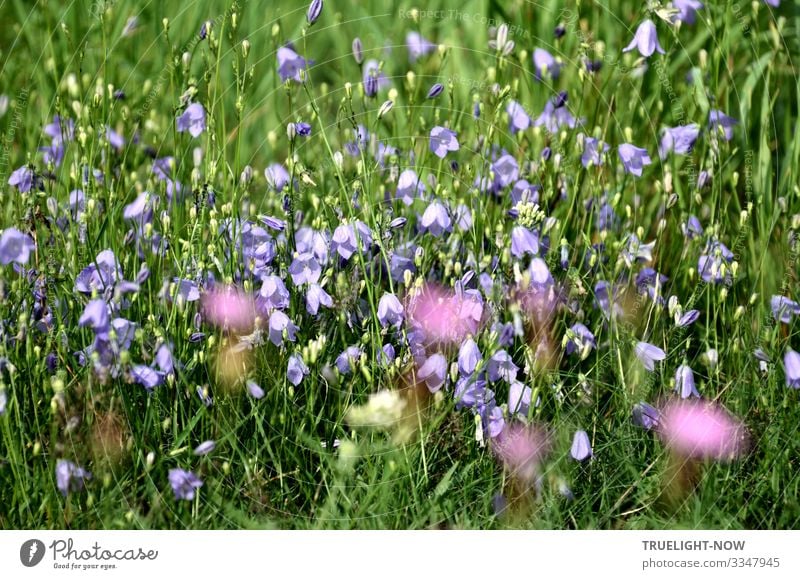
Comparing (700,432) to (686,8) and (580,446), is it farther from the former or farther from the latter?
(686,8)

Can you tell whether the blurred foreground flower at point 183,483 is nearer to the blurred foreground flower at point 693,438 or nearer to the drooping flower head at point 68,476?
the drooping flower head at point 68,476

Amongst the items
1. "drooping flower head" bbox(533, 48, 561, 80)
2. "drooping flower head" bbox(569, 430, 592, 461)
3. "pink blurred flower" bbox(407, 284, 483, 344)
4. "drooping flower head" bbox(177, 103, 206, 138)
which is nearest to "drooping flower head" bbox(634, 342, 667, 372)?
"drooping flower head" bbox(569, 430, 592, 461)

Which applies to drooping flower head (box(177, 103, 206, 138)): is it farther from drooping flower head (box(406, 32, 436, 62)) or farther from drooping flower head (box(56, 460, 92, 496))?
drooping flower head (box(56, 460, 92, 496))

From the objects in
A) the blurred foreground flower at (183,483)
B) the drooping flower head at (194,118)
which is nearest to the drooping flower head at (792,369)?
the blurred foreground flower at (183,483)
